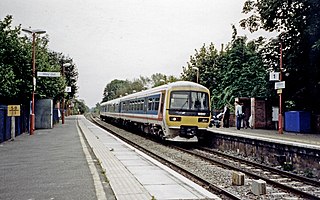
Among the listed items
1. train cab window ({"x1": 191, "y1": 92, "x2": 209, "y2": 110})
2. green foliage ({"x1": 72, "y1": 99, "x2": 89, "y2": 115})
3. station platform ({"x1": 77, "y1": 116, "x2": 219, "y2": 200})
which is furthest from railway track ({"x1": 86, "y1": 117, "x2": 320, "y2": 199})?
green foliage ({"x1": 72, "y1": 99, "x2": 89, "y2": 115})

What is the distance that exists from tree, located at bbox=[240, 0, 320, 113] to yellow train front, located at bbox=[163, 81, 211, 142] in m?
7.63

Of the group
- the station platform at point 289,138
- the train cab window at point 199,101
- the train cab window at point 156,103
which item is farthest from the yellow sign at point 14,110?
the station platform at point 289,138

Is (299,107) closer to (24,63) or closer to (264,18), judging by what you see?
(264,18)

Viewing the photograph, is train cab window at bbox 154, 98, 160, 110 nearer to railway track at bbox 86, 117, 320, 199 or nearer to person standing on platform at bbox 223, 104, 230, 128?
railway track at bbox 86, 117, 320, 199

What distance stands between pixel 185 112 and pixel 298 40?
428 inches

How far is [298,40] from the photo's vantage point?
26516mm

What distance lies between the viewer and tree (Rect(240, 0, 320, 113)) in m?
24.3

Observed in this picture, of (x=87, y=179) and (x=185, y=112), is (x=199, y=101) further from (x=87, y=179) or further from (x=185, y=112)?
(x=87, y=179)

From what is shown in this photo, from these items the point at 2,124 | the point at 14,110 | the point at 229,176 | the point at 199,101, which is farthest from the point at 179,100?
the point at 229,176

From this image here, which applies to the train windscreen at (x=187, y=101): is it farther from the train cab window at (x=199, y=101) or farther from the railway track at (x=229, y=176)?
the railway track at (x=229, y=176)

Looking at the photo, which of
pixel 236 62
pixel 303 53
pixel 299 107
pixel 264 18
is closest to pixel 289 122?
pixel 299 107

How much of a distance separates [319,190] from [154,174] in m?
4.05

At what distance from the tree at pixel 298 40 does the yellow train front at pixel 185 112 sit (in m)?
7.63

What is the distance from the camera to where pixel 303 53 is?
1019 inches
